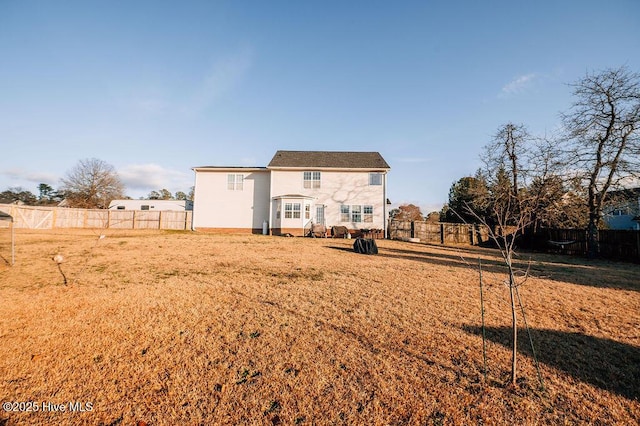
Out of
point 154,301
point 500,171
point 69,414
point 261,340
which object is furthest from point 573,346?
point 500,171

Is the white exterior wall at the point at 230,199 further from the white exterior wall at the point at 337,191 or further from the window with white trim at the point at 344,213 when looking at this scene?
the window with white trim at the point at 344,213

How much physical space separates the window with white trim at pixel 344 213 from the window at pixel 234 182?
915 centimetres

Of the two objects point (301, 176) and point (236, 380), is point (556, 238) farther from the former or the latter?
point (236, 380)

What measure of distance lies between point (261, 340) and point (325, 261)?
6476 mm

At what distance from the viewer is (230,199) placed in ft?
76.1

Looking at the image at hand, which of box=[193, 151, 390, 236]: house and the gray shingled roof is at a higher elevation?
the gray shingled roof

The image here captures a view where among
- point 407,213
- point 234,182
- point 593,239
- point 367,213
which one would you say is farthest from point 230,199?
point 407,213

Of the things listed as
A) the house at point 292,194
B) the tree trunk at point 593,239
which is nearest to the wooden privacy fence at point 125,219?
the house at point 292,194

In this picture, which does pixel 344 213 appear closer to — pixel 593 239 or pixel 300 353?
pixel 593 239

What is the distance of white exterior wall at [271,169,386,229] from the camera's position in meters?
22.3

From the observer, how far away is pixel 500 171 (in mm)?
22172

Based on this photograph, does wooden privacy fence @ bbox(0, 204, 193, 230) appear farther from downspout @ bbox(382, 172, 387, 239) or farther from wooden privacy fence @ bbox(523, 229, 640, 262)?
wooden privacy fence @ bbox(523, 229, 640, 262)

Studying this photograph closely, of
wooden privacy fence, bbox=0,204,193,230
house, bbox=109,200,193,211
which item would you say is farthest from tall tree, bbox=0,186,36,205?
wooden privacy fence, bbox=0,204,193,230

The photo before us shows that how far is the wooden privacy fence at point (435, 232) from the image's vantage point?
22578mm
